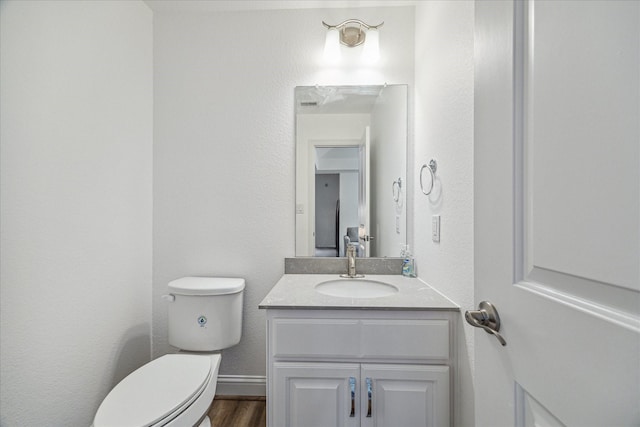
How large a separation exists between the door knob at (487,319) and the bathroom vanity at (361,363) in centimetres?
54

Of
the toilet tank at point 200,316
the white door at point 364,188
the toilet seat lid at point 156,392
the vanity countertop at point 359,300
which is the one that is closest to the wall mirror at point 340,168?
the white door at point 364,188

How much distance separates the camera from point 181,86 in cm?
173

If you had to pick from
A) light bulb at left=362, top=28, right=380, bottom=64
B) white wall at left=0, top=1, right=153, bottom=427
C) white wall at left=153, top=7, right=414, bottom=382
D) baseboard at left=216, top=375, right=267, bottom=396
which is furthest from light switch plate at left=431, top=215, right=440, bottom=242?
white wall at left=0, top=1, right=153, bottom=427

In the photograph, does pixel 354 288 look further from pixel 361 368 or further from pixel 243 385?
pixel 243 385

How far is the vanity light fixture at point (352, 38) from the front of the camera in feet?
5.31

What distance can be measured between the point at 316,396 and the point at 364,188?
3.56ft

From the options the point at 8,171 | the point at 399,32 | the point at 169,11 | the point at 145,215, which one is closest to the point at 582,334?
the point at 8,171

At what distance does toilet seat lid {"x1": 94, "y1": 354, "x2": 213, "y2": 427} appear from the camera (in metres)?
0.97

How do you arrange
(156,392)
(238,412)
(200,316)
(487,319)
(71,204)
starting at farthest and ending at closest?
(238,412) < (200,316) < (71,204) < (156,392) < (487,319)

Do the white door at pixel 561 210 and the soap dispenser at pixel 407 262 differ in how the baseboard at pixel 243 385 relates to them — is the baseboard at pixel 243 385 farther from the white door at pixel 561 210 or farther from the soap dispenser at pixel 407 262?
the white door at pixel 561 210

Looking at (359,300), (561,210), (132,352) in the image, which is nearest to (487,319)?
(561,210)

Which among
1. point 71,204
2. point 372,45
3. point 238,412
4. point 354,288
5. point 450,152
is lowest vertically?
point 238,412

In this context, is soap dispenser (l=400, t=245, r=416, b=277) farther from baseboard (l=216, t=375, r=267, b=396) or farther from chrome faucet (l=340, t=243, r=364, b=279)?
baseboard (l=216, t=375, r=267, b=396)

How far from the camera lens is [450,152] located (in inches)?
45.8
